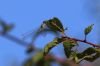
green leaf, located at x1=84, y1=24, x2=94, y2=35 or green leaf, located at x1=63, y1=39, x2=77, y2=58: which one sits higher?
green leaf, located at x1=84, y1=24, x2=94, y2=35

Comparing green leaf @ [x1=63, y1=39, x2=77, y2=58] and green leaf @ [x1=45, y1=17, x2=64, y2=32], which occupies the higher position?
green leaf @ [x1=45, y1=17, x2=64, y2=32]

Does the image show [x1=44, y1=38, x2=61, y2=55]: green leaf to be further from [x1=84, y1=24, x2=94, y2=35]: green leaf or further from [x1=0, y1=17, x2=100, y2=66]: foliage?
[x1=84, y1=24, x2=94, y2=35]: green leaf

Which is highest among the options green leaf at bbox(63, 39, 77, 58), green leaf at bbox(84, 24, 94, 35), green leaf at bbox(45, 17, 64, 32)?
green leaf at bbox(45, 17, 64, 32)

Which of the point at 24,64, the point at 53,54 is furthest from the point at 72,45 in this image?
the point at 53,54

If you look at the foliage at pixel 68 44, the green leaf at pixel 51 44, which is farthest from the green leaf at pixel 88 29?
the green leaf at pixel 51 44

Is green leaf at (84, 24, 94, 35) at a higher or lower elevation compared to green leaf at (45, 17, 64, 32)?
lower

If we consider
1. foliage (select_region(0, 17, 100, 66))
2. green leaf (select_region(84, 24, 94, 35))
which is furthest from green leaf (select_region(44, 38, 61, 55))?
green leaf (select_region(84, 24, 94, 35))

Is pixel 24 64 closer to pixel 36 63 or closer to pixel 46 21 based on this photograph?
pixel 36 63

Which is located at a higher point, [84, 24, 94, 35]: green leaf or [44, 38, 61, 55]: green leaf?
[84, 24, 94, 35]: green leaf
